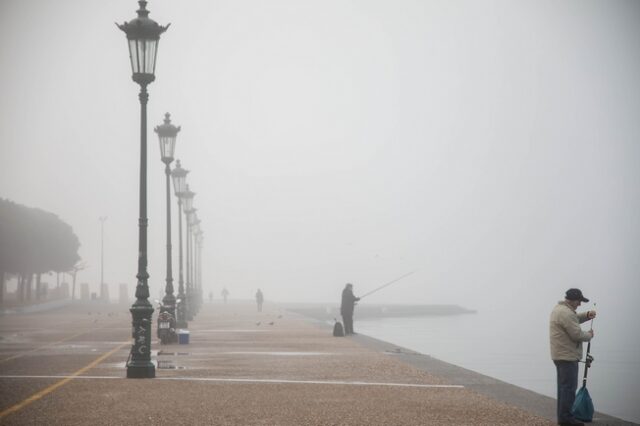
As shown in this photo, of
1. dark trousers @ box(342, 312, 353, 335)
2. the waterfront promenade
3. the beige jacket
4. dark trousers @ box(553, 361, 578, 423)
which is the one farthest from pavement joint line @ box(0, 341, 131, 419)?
dark trousers @ box(342, 312, 353, 335)

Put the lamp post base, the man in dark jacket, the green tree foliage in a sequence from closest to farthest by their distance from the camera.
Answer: the lamp post base, the man in dark jacket, the green tree foliage

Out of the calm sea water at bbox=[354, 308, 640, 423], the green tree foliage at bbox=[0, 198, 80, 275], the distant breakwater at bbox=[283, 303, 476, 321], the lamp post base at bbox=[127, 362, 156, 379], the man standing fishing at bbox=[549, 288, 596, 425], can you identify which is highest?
the green tree foliage at bbox=[0, 198, 80, 275]

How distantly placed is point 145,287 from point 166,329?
9.61m

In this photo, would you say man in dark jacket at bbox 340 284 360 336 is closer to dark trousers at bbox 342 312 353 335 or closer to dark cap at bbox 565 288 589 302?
dark trousers at bbox 342 312 353 335


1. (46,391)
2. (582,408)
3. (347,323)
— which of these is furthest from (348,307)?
(582,408)

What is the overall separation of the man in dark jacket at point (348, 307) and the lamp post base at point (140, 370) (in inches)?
772

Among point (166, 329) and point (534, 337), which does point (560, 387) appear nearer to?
point (166, 329)

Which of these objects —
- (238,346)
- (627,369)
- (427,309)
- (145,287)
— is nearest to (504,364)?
(627,369)

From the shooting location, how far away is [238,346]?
27.9 m

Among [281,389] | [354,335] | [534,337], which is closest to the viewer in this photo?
[281,389]

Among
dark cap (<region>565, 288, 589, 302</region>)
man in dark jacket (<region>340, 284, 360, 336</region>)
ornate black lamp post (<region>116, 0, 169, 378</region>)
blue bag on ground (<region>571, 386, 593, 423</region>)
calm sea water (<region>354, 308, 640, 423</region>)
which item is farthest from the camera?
man in dark jacket (<region>340, 284, 360, 336</region>)

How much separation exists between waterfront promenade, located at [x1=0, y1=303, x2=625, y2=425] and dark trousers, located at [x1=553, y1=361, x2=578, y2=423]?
0.92 feet

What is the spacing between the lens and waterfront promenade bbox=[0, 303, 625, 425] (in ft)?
40.6

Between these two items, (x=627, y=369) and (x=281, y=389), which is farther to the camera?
(x=627, y=369)
